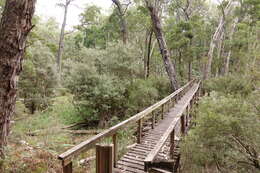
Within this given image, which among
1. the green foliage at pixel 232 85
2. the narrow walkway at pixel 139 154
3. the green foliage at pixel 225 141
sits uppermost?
the green foliage at pixel 232 85

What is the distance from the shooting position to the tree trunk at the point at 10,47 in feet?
10.1

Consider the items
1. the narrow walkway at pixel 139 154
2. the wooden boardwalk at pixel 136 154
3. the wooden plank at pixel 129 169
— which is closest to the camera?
the wooden boardwalk at pixel 136 154

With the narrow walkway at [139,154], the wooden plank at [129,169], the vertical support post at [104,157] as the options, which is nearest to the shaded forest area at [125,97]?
the narrow walkway at [139,154]

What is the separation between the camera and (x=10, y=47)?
3.12 metres

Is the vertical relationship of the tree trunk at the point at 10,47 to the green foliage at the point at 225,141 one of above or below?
above

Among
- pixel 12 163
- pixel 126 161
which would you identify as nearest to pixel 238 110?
pixel 126 161

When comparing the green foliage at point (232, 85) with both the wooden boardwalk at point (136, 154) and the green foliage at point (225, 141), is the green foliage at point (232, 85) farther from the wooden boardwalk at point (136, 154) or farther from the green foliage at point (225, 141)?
the green foliage at point (225, 141)

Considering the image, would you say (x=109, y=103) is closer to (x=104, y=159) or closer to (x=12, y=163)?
(x=12, y=163)

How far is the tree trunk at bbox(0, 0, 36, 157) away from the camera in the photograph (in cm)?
309

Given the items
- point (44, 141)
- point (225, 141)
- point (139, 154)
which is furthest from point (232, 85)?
point (44, 141)

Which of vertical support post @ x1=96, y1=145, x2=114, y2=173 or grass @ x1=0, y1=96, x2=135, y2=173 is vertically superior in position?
vertical support post @ x1=96, y1=145, x2=114, y2=173

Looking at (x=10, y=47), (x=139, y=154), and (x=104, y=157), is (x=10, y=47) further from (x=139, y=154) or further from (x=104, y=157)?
(x=139, y=154)

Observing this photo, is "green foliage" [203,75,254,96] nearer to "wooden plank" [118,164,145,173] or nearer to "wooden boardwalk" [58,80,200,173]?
"wooden boardwalk" [58,80,200,173]

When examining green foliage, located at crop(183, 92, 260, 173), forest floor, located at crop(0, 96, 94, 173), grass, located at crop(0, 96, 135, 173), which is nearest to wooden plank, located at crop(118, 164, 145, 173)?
grass, located at crop(0, 96, 135, 173)
